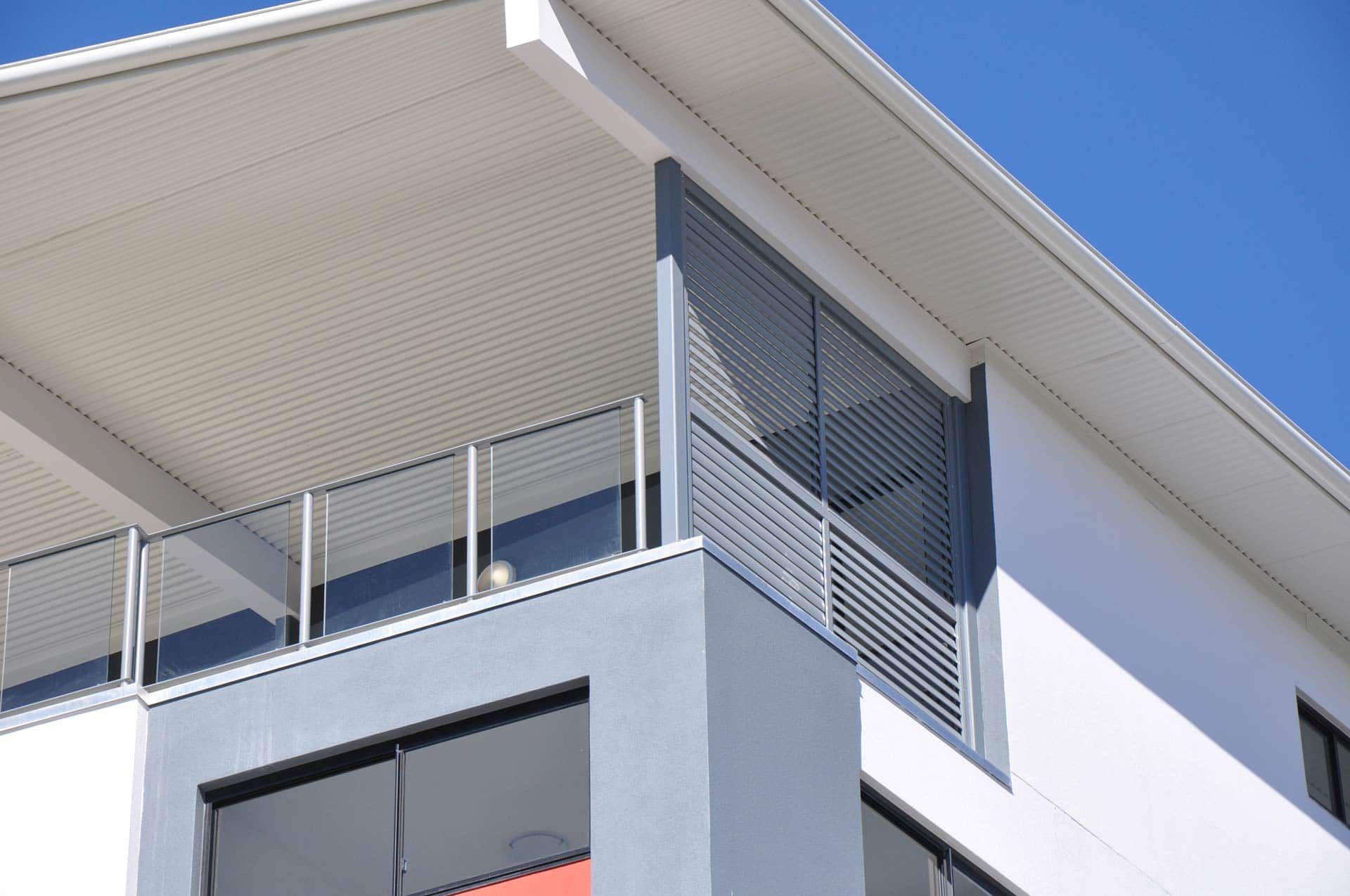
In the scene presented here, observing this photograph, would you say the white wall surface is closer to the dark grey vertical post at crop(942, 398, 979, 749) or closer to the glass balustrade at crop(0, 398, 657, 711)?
the glass balustrade at crop(0, 398, 657, 711)

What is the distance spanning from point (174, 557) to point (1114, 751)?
6.70 meters

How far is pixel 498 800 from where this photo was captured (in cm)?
1224

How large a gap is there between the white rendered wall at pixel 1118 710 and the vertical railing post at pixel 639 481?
1.78 meters

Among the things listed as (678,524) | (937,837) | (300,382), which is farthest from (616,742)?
(300,382)

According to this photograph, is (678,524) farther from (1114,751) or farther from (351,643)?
(1114,751)

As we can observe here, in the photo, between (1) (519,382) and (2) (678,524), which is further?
(1) (519,382)

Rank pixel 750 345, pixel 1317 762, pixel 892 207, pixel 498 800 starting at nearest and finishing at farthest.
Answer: pixel 498 800
pixel 750 345
pixel 892 207
pixel 1317 762

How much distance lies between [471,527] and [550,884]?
2.22 meters

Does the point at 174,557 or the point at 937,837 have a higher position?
the point at 174,557

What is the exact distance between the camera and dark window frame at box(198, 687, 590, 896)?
477 inches

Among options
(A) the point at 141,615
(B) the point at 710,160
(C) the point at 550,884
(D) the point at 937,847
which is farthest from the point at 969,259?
(A) the point at 141,615

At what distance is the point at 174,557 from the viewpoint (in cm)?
1380

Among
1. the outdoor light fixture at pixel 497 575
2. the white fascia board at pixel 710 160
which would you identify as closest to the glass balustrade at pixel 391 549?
the outdoor light fixture at pixel 497 575

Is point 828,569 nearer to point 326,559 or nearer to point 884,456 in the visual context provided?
point 884,456
